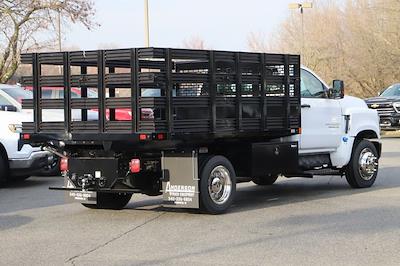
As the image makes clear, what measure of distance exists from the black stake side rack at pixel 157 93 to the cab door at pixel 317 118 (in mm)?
1096

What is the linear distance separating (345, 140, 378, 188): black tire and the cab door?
0.51 m

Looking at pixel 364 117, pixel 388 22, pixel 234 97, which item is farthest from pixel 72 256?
pixel 388 22

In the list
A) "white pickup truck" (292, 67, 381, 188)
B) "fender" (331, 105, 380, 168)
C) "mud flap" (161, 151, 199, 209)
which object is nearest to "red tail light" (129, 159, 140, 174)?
"mud flap" (161, 151, 199, 209)

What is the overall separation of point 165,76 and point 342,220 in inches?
117

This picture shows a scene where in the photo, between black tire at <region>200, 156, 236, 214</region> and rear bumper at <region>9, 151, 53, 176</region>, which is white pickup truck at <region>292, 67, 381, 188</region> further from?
rear bumper at <region>9, 151, 53, 176</region>

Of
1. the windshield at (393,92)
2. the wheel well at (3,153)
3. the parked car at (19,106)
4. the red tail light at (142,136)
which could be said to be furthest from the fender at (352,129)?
the windshield at (393,92)

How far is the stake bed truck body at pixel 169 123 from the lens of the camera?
8562mm

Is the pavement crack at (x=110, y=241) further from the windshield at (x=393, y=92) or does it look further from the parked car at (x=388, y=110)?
the windshield at (x=393, y=92)

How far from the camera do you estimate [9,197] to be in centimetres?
1159

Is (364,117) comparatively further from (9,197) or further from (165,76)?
(9,197)

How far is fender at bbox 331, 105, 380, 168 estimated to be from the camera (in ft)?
37.7

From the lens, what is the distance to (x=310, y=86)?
11.3 metres

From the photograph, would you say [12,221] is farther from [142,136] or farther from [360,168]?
[360,168]

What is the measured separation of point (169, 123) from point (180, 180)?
946 mm
